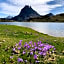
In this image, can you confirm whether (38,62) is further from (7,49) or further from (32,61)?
(7,49)

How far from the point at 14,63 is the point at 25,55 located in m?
1.13

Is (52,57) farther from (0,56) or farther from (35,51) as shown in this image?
(0,56)

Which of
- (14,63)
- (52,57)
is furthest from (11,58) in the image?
(52,57)

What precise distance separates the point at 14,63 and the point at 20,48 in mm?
2281

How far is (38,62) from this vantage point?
27.5 feet

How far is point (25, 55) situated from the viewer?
9258 mm

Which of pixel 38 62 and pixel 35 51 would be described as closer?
pixel 38 62

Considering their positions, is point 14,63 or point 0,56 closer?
point 14,63

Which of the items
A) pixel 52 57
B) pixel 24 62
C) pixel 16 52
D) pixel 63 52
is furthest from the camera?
pixel 63 52

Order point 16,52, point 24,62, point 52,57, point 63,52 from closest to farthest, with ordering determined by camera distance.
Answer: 1. point 24,62
2. point 52,57
3. point 16,52
4. point 63,52

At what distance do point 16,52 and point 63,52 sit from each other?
3.42 metres

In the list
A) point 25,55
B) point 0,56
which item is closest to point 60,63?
point 25,55

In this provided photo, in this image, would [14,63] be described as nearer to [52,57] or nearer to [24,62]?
[24,62]

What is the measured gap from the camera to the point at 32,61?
8.44 meters
